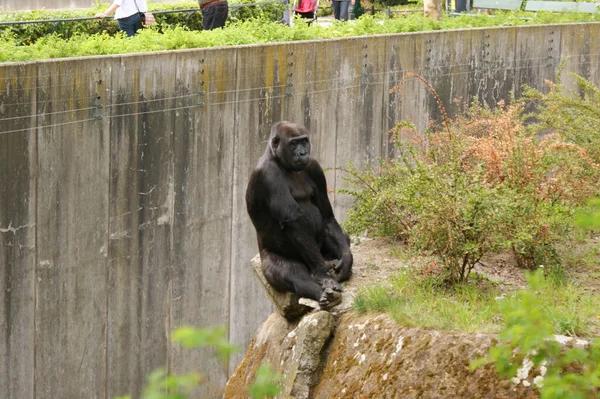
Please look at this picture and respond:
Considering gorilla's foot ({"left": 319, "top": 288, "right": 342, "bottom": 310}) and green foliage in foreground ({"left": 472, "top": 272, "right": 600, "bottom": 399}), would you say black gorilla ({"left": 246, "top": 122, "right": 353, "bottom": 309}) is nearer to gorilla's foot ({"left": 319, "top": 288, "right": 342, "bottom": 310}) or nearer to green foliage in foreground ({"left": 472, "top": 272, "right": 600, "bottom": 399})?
gorilla's foot ({"left": 319, "top": 288, "right": 342, "bottom": 310})

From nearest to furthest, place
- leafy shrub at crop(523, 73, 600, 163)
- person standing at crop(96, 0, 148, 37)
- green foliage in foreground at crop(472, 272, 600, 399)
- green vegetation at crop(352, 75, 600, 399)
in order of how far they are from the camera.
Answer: green foliage in foreground at crop(472, 272, 600, 399) < green vegetation at crop(352, 75, 600, 399) < leafy shrub at crop(523, 73, 600, 163) < person standing at crop(96, 0, 148, 37)

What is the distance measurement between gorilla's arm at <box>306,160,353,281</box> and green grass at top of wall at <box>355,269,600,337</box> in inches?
13.5

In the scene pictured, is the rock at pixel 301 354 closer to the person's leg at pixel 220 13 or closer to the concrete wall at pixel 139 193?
the concrete wall at pixel 139 193

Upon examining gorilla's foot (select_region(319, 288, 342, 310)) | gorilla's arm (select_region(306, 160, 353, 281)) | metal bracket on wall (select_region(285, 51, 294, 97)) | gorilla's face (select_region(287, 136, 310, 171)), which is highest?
metal bracket on wall (select_region(285, 51, 294, 97))

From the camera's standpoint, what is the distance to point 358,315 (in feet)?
25.6

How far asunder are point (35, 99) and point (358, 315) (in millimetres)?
4436

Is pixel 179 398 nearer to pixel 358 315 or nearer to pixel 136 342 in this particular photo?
pixel 358 315

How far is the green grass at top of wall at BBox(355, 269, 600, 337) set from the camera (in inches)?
269

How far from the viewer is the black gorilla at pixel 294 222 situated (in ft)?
27.2

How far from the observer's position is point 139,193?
11617 millimetres

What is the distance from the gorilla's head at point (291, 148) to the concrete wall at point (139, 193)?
3096 millimetres

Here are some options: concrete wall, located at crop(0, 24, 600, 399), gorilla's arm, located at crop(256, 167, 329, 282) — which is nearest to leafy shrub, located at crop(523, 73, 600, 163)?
gorilla's arm, located at crop(256, 167, 329, 282)

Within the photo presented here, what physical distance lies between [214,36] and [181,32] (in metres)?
0.64

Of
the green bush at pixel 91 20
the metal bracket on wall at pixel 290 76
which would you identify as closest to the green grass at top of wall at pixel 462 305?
the metal bracket on wall at pixel 290 76
